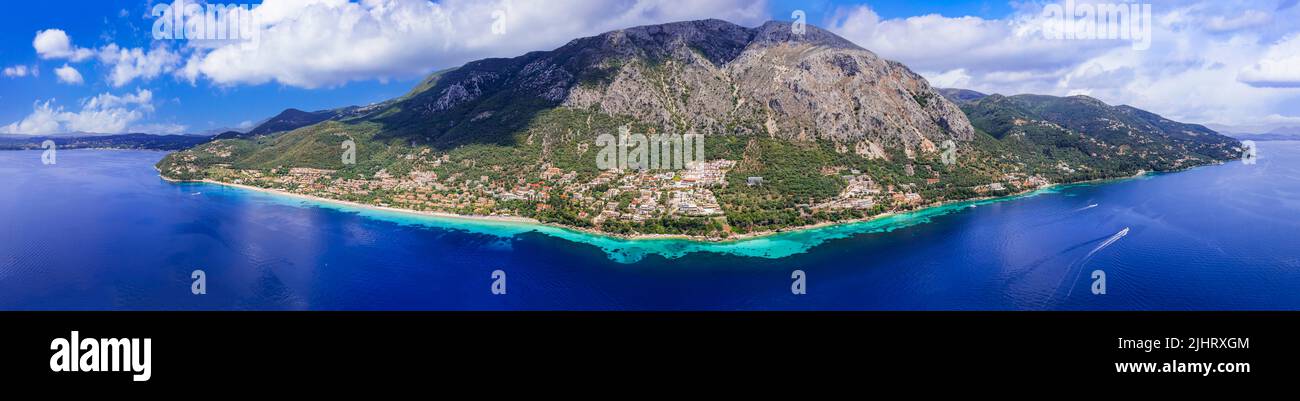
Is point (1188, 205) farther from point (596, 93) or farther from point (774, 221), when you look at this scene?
point (596, 93)

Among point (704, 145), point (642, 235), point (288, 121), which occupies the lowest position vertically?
point (642, 235)

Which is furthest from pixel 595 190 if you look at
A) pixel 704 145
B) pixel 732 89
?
pixel 732 89

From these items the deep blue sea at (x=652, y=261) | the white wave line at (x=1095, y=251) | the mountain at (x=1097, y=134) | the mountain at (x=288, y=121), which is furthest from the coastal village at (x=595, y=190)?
the mountain at (x=288, y=121)

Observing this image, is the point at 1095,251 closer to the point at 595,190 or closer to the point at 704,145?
the point at 704,145

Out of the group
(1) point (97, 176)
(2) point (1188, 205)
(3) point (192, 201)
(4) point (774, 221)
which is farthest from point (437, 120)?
(2) point (1188, 205)

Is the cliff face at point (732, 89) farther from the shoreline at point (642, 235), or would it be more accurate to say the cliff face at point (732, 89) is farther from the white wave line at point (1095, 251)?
the white wave line at point (1095, 251)
